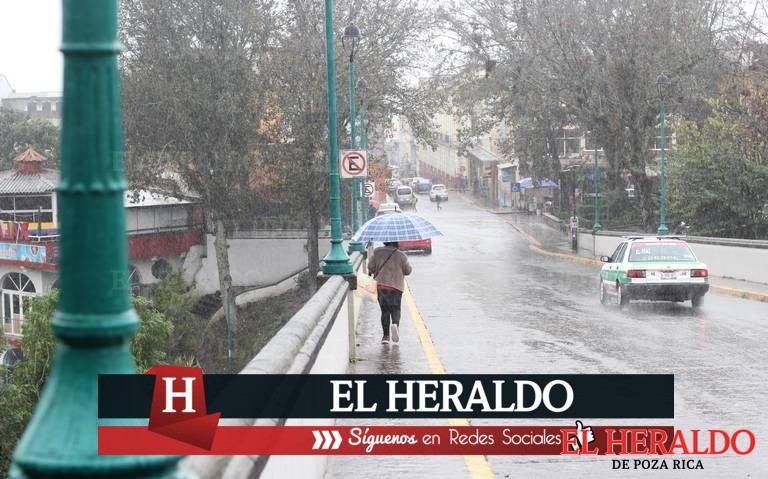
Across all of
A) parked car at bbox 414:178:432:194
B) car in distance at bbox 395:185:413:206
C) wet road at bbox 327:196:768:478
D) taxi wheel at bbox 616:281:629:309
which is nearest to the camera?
wet road at bbox 327:196:768:478

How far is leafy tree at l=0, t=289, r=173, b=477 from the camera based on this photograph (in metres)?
37.0

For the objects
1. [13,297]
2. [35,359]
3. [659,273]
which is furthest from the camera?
[13,297]

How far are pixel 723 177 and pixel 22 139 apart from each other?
192 ft

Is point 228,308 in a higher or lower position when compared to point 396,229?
lower

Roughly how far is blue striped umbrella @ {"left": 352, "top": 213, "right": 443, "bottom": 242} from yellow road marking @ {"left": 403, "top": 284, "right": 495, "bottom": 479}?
168 cm

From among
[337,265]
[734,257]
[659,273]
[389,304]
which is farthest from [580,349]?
[734,257]

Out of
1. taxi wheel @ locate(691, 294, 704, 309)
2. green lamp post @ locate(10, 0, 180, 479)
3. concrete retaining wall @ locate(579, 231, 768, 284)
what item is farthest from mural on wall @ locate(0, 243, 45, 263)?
green lamp post @ locate(10, 0, 180, 479)

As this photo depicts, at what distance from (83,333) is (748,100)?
133 feet

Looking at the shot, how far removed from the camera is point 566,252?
4922 cm

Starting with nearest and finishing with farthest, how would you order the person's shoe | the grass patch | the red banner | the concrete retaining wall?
the red banner, the person's shoe, the concrete retaining wall, the grass patch

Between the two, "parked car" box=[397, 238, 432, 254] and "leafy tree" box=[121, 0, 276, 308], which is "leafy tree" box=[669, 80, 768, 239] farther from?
"leafy tree" box=[121, 0, 276, 308]

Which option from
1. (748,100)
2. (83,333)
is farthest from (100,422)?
(748,100)

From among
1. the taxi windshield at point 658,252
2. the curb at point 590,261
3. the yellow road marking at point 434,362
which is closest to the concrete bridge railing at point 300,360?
the yellow road marking at point 434,362

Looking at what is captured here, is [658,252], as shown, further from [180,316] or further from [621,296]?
[180,316]
